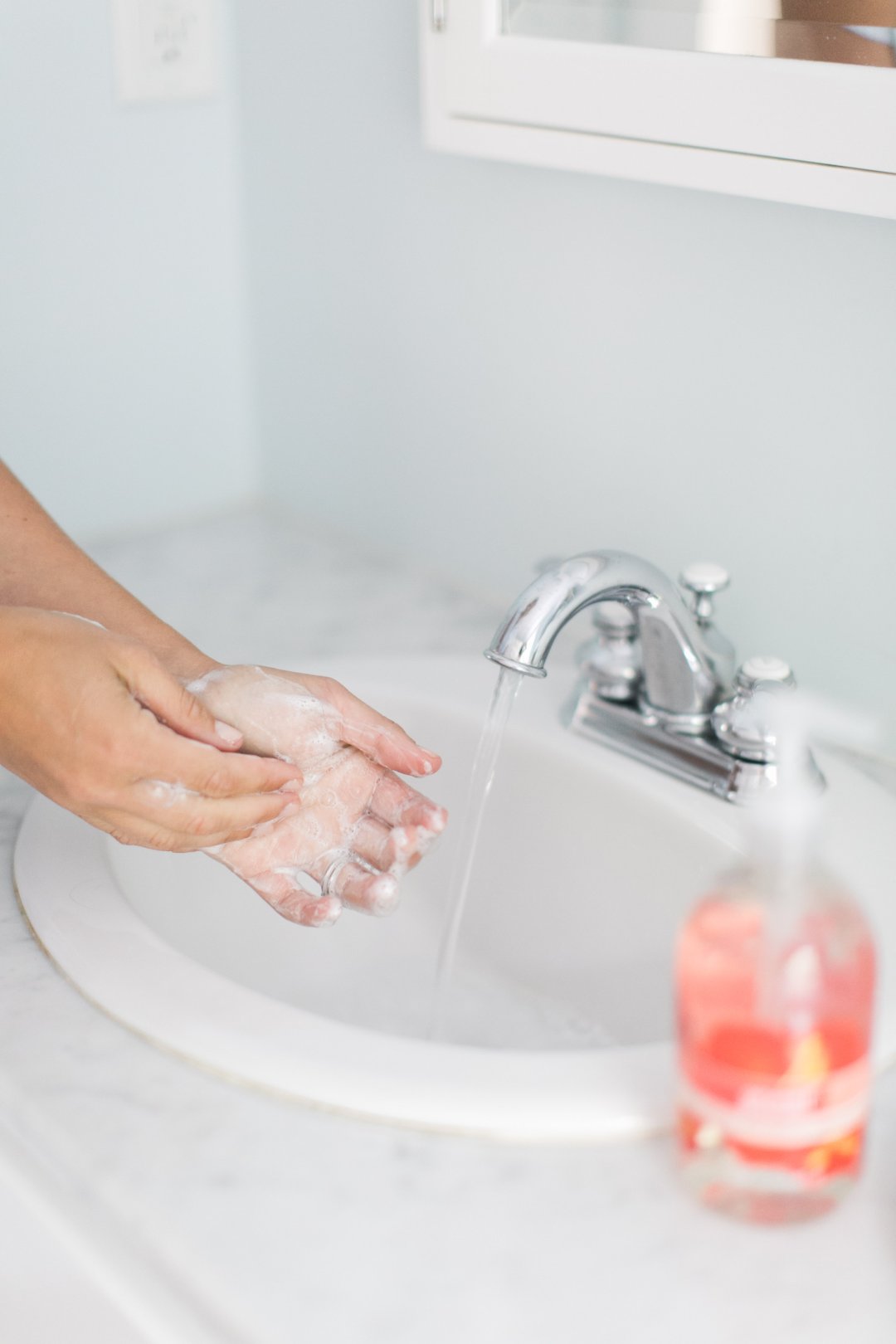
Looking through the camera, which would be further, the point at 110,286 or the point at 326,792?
the point at 110,286

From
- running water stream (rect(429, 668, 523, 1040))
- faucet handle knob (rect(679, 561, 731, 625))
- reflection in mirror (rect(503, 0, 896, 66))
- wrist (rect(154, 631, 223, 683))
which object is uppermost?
reflection in mirror (rect(503, 0, 896, 66))

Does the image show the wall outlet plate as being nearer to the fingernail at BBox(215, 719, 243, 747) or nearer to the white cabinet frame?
the white cabinet frame

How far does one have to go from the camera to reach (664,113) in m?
0.82

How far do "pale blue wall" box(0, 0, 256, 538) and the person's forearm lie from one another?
40cm

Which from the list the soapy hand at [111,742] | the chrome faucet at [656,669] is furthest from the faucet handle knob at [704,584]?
the soapy hand at [111,742]

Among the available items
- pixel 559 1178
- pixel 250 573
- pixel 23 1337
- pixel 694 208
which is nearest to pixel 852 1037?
pixel 559 1178

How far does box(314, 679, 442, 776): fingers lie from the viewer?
31.7 inches

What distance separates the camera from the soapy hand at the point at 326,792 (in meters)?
0.79

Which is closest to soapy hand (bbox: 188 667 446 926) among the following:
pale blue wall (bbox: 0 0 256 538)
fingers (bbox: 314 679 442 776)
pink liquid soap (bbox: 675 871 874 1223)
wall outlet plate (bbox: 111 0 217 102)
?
fingers (bbox: 314 679 442 776)

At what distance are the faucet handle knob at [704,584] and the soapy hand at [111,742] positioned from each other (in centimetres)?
31

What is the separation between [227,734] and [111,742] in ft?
0.26

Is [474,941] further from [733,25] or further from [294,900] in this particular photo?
[733,25]

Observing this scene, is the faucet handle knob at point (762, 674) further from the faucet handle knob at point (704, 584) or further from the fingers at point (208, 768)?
the fingers at point (208, 768)

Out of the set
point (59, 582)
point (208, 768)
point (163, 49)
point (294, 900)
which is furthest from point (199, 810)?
point (163, 49)
